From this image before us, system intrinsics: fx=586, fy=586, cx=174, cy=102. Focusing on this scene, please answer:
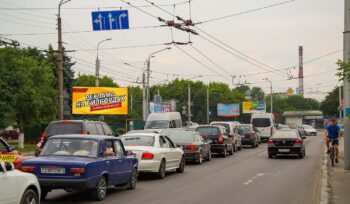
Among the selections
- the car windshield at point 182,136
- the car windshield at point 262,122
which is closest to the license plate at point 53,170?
the car windshield at point 182,136

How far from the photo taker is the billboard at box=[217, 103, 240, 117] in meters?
121

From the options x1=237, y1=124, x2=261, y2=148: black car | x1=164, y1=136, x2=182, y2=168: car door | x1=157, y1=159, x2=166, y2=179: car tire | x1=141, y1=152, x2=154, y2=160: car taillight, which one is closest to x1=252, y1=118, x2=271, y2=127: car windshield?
x1=237, y1=124, x2=261, y2=148: black car

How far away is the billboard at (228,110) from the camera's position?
120756mm

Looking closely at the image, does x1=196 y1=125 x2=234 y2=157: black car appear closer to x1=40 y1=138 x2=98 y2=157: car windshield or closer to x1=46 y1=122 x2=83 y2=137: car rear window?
x1=46 y1=122 x2=83 y2=137: car rear window

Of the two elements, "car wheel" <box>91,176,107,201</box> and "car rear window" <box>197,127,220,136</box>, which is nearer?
"car wheel" <box>91,176,107,201</box>

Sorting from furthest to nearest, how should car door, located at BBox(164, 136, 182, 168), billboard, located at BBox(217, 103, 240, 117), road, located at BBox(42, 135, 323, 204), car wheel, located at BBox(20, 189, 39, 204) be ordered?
billboard, located at BBox(217, 103, 240, 117), car door, located at BBox(164, 136, 182, 168), road, located at BBox(42, 135, 323, 204), car wheel, located at BBox(20, 189, 39, 204)

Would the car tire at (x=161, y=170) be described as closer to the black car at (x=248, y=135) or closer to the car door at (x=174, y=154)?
the car door at (x=174, y=154)

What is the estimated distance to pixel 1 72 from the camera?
4275 centimetres

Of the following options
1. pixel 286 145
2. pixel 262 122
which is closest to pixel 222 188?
pixel 286 145

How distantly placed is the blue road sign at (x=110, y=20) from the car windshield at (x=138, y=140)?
8.53 meters

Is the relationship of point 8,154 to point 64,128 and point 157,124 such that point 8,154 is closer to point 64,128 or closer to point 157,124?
point 64,128

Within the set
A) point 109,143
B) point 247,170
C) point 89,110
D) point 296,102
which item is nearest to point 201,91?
point 296,102

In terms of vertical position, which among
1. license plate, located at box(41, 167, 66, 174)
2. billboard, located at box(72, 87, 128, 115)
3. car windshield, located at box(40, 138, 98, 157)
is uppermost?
billboard, located at box(72, 87, 128, 115)

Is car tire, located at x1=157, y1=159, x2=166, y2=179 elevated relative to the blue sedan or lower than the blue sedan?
lower
